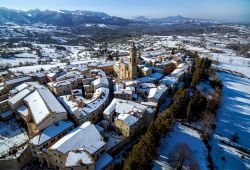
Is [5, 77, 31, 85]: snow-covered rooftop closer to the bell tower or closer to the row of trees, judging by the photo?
the bell tower

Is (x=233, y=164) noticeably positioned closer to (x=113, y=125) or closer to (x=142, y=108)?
(x=142, y=108)

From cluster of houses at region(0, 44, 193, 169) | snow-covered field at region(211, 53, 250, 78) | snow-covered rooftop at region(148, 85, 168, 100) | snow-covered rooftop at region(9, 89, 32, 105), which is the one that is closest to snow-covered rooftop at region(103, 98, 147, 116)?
cluster of houses at region(0, 44, 193, 169)

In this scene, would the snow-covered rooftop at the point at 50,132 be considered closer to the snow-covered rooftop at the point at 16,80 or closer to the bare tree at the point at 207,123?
the snow-covered rooftop at the point at 16,80

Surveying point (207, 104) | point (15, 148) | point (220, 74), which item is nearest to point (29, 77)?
point (15, 148)

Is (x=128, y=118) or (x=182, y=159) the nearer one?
(x=182, y=159)

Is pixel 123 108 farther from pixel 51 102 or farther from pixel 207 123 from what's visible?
pixel 207 123

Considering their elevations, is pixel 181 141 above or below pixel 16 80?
below

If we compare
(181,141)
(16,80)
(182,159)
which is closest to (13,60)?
(16,80)
